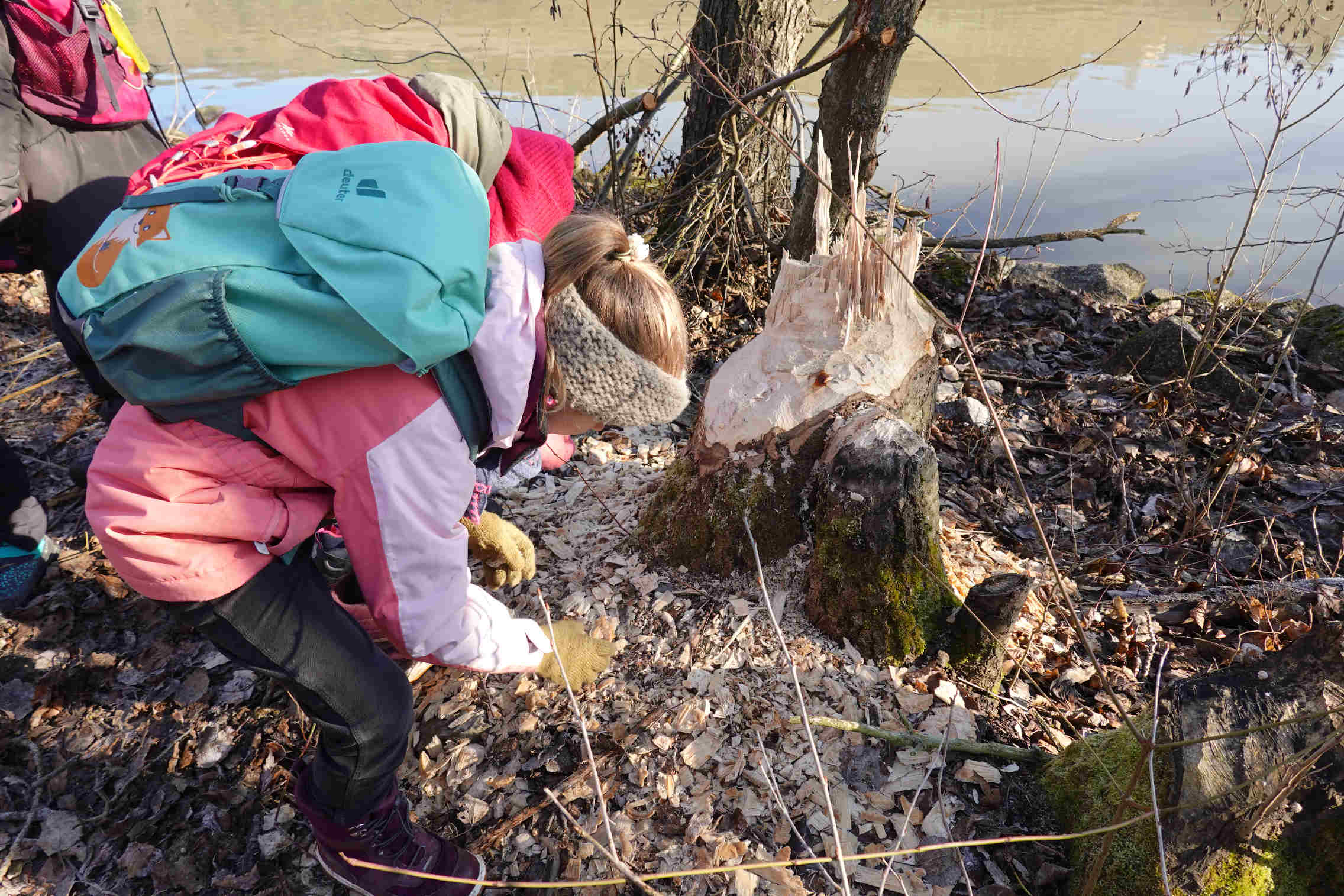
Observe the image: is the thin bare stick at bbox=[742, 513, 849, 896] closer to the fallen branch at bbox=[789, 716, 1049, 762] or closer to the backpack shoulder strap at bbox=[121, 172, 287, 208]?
the fallen branch at bbox=[789, 716, 1049, 762]

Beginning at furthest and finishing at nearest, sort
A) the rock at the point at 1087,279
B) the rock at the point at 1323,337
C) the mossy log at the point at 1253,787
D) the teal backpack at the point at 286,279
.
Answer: the rock at the point at 1087,279 < the rock at the point at 1323,337 < the mossy log at the point at 1253,787 < the teal backpack at the point at 286,279

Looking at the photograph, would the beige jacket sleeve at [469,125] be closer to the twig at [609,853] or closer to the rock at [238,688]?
the twig at [609,853]

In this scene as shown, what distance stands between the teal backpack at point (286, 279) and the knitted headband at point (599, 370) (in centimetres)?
22

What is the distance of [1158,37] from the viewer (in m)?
11.0

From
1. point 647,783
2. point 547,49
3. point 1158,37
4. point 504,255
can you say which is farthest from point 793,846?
point 1158,37

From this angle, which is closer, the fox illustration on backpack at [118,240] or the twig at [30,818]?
the fox illustration on backpack at [118,240]

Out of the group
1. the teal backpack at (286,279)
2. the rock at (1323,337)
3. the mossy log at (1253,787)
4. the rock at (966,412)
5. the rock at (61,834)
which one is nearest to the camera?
the teal backpack at (286,279)

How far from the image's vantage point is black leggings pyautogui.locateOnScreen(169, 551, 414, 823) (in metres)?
1.57

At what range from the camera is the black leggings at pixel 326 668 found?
61.9 inches

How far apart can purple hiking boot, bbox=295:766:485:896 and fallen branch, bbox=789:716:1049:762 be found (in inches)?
36.3

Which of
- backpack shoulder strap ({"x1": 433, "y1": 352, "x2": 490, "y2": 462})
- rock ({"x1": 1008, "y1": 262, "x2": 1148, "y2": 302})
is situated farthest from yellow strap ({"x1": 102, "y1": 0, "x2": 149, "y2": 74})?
rock ({"x1": 1008, "y1": 262, "x2": 1148, "y2": 302})

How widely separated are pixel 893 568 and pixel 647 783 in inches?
32.8

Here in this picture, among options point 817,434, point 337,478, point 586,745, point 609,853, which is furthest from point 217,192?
point 817,434

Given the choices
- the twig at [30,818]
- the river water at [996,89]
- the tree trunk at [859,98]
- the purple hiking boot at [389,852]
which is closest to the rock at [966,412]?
the river water at [996,89]
